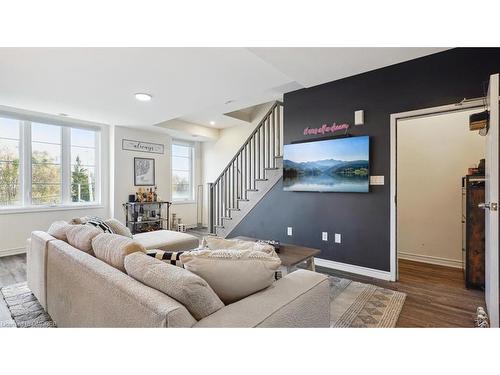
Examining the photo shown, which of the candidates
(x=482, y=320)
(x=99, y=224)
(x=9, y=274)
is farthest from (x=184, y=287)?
(x=9, y=274)

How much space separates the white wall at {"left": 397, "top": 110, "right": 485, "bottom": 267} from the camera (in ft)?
11.8

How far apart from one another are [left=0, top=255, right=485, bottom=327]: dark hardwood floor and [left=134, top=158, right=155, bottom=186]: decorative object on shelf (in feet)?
7.85

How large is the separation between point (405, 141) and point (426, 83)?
1.36 m

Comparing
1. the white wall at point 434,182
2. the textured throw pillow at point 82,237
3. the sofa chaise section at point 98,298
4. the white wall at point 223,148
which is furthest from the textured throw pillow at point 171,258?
the white wall at point 223,148

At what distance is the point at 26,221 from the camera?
14.6ft

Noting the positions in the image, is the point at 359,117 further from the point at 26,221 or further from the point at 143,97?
the point at 26,221

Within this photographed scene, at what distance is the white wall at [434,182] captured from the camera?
3.59m

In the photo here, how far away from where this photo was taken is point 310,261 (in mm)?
2830

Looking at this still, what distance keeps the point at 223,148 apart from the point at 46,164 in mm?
3742

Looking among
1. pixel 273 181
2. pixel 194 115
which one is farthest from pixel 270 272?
pixel 194 115

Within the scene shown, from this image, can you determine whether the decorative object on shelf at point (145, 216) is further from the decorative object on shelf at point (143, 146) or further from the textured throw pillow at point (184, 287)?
the textured throw pillow at point (184, 287)

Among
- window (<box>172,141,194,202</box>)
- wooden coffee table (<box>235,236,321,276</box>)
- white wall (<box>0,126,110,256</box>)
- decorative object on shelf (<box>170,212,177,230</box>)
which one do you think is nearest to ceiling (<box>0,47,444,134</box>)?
white wall (<box>0,126,110,256</box>)

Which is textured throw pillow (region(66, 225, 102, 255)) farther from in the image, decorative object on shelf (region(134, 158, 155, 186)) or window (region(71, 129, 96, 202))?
decorative object on shelf (region(134, 158, 155, 186))
